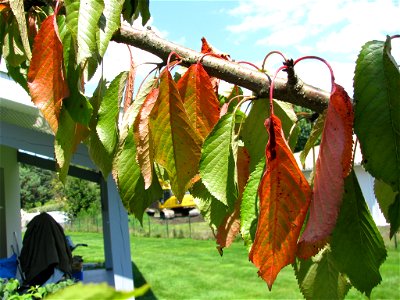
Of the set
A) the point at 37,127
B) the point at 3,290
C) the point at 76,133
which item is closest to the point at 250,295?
the point at 37,127

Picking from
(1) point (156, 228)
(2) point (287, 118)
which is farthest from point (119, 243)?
(1) point (156, 228)

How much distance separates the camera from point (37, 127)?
6492mm

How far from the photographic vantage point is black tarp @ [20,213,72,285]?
6.54 metres

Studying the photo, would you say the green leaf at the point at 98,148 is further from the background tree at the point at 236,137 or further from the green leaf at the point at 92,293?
the green leaf at the point at 92,293

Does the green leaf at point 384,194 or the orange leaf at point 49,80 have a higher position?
the orange leaf at point 49,80

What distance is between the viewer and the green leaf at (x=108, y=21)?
589 millimetres

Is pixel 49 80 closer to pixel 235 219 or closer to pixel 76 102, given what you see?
pixel 76 102

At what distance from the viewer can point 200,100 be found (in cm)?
61

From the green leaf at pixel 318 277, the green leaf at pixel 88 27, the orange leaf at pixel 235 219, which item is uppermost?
the green leaf at pixel 88 27

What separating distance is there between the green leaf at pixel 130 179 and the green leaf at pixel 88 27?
0.34 feet

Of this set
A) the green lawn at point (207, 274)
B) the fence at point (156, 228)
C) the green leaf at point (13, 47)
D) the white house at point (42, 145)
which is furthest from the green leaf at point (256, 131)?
the fence at point (156, 228)

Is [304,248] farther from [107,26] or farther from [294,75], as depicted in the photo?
[107,26]

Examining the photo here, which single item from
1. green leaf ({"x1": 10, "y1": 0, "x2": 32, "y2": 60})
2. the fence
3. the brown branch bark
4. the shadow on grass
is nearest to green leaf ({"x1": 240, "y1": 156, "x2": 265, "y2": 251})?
the brown branch bark

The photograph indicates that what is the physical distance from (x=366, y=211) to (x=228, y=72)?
23 cm
